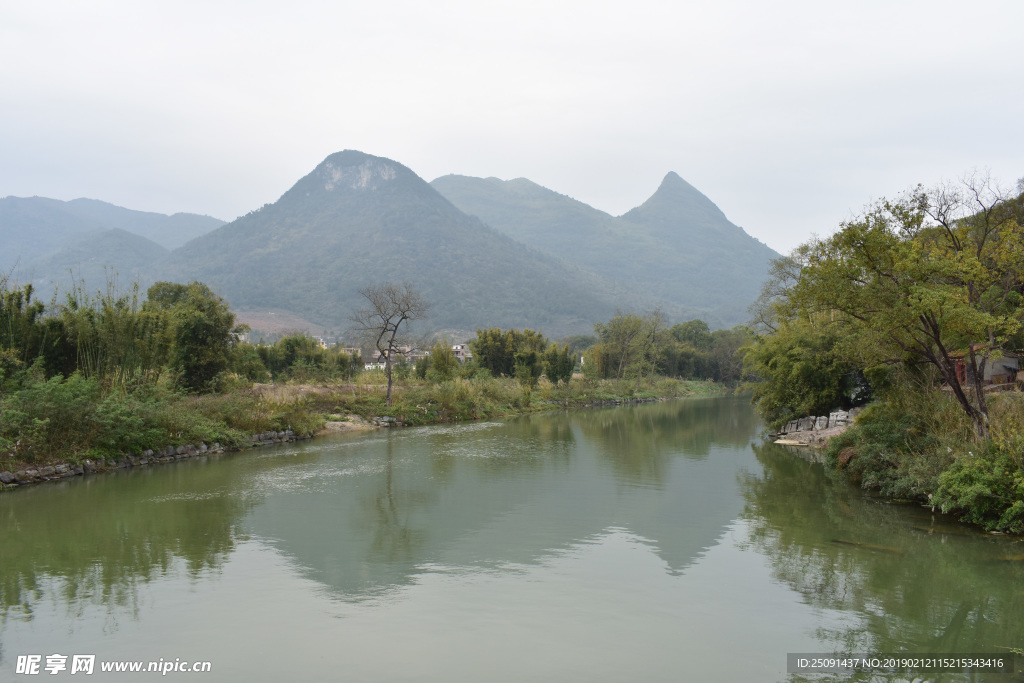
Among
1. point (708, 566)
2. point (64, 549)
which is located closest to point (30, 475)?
point (64, 549)

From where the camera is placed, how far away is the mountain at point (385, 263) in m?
137

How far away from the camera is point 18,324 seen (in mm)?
17609

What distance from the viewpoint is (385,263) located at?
484 ft

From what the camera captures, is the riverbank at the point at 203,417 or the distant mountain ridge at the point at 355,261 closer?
Result: the riverbank at the point at 203,417

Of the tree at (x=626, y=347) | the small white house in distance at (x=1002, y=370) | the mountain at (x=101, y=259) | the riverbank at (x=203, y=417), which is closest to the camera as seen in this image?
the riverbank at (x=203, y=417)

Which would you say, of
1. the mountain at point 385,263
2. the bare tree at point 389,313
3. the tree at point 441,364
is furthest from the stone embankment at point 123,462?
the mountain at point 385,263

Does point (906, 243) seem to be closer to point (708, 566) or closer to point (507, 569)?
point (708, 566)

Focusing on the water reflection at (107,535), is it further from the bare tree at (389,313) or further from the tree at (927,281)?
the bare tree at (389,313)

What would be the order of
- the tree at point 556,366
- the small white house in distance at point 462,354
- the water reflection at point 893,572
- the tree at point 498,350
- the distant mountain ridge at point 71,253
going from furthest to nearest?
the distant mountain ridge at point 71,253 → the tree at point 556,366 → the small white house in distance at point 462,354 → the tree at point 498,350 → the water reflection at point 893,572

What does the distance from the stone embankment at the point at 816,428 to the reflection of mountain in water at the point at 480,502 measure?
6.06 feet

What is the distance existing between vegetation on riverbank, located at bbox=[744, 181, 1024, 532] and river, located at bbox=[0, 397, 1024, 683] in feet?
2.63

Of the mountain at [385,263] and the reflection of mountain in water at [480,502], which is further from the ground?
the mountain at [385,263]

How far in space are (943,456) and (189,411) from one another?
1976 centimetres

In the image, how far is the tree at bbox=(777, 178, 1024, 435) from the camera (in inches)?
457
